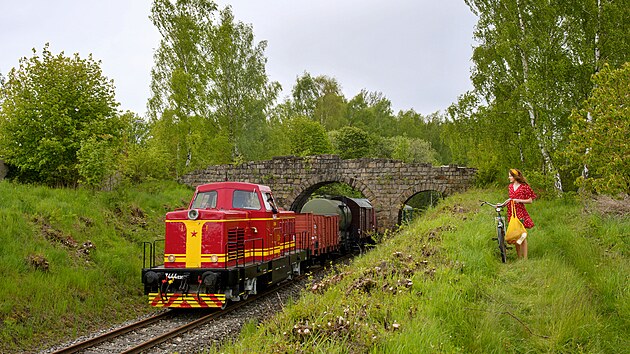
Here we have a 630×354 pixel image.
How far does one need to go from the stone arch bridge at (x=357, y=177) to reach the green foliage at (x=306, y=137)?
19.4 meters

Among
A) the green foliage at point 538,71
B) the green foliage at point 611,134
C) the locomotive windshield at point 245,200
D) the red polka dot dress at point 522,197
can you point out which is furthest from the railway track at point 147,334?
the green foliage at point 538,71

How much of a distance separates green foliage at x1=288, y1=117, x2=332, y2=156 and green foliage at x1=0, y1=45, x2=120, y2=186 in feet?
100

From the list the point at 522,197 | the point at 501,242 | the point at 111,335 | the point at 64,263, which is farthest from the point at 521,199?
the point at 64,263

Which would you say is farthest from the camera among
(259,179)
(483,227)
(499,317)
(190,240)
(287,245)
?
(259,179)

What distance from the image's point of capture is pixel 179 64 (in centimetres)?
2988

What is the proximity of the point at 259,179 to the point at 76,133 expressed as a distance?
1232 cm

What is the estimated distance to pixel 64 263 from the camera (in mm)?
12031

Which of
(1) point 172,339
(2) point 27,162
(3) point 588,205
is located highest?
(2) point 27,162

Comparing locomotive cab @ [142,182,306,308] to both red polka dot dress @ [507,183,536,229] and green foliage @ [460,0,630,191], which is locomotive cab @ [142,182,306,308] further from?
green foliage @ [460,0,630,191]

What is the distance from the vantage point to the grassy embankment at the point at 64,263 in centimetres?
967

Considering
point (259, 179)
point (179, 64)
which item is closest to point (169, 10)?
point (179, 64)

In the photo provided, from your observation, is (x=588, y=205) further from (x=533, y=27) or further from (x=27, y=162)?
(x=27, y=162)

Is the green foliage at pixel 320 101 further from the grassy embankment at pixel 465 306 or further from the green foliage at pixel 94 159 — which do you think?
the grassy embankment at pixel 465 306

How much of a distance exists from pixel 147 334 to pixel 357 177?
61.4 ft
